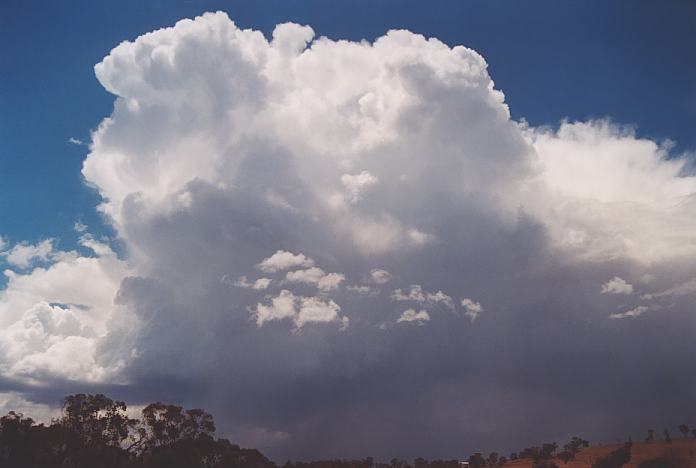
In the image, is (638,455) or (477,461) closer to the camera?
(638,455)

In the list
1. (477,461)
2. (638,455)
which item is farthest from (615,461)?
(477,461)

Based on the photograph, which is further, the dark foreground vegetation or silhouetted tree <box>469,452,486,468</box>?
silhouetted tree <box>469,452,486,468</box>

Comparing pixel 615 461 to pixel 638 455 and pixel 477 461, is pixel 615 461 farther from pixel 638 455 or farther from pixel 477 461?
pixel 477 461

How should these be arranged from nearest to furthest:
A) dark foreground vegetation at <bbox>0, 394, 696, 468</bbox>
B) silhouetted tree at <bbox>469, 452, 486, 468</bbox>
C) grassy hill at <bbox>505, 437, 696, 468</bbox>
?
grassy hill at <bbox>505, 437, 696, 468</bbox> → dark foreground vegetation at <bbox>0, 394, 696, 468</bbox> → silhouetted tree at <bbox>469, 452, 486, 468</bbox>

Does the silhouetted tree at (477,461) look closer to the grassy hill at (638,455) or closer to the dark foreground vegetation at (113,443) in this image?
the grassy hill at (638,455)

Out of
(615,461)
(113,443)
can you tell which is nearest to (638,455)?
(615,461)

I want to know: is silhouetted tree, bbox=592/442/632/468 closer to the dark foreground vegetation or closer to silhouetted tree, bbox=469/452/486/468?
the dark foreground vegetation

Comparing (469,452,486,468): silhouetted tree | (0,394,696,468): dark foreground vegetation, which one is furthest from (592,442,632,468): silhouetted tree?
(469,452,486,468): silhouetted tree

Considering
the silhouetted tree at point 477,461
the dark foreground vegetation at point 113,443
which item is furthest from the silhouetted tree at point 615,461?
the silhouetted tree at point 477,461

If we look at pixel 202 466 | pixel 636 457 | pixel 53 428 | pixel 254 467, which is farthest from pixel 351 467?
pixel 53 428

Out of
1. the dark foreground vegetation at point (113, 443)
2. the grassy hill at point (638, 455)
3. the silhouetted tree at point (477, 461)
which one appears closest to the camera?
the grassy hill at point (638, 455)

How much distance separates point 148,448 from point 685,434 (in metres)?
149

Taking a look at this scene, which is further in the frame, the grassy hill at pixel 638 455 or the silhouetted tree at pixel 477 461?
the silhouetted tree at pixel 477 461

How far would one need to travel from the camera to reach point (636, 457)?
145875 mm
